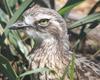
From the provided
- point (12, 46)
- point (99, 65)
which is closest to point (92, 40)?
point (12, 46)

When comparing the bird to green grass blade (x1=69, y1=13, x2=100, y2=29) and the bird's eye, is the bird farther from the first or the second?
green grass blade (x1=69, y1=13, x2=100, y2=29)

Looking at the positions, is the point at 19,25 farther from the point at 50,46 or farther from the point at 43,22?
the point at 50,46

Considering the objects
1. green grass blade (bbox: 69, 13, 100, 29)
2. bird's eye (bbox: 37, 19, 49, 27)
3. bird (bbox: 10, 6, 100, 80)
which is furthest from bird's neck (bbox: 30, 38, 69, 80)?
Answer: green grass blade (bbox: 69, 13, 100, 29)

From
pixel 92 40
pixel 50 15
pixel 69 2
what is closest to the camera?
pixel 50 15

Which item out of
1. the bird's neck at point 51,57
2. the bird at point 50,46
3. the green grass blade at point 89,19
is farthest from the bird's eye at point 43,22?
the green grass blade at point 89,19

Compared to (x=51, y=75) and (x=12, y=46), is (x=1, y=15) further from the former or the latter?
(x=51, y=75)

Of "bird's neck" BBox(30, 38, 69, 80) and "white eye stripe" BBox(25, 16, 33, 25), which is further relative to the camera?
"bird's neck" BBox(30, 38, 69, 80)

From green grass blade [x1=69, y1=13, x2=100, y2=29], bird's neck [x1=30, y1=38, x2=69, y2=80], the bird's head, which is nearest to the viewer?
the bird's head

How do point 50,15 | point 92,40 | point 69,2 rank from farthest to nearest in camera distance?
point 92,40, point 69,2, point 50,15

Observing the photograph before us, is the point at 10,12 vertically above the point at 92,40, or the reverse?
the point at 10,12
